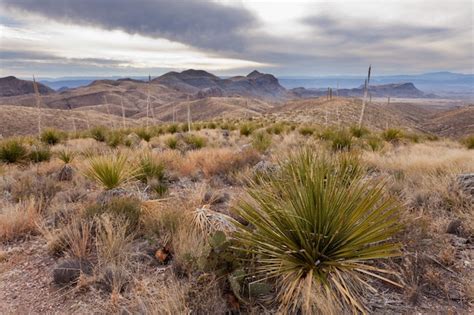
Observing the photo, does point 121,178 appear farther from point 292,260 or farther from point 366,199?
point 366,199

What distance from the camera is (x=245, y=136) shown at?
50.1 feet

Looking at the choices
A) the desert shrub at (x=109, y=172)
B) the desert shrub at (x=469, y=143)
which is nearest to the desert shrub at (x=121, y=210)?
the desert shrub at (x=109, y=172)

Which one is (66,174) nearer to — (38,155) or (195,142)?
(38,155)

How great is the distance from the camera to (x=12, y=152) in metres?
8.58

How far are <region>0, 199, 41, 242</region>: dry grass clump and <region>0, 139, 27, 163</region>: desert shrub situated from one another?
5113 millimetres

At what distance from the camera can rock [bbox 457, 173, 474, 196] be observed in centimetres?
470

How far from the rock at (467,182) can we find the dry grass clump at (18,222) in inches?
256

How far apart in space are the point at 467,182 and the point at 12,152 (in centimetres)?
1106

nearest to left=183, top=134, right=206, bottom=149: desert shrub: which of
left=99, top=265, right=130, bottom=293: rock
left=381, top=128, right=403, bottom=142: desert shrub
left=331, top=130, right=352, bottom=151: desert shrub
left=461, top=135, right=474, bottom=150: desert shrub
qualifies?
left=331, top=130, right=352, bottom=151: desert shrub

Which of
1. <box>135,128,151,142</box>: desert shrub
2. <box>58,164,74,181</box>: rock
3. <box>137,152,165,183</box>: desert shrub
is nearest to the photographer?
<box>137,152,165,183</box>: desert shrub

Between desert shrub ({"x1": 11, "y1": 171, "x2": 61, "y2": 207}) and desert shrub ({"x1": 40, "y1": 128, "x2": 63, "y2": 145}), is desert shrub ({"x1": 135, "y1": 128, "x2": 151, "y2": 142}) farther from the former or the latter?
desert shrub ({"x1": 11, "y1": 171, "x2": 61, "y2": 207})

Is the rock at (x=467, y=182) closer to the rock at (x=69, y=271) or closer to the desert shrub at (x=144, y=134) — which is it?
the rock at (x=69, y=271)

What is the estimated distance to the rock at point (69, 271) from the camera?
309cm

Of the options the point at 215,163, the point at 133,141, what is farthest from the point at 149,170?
the point at 133,141
